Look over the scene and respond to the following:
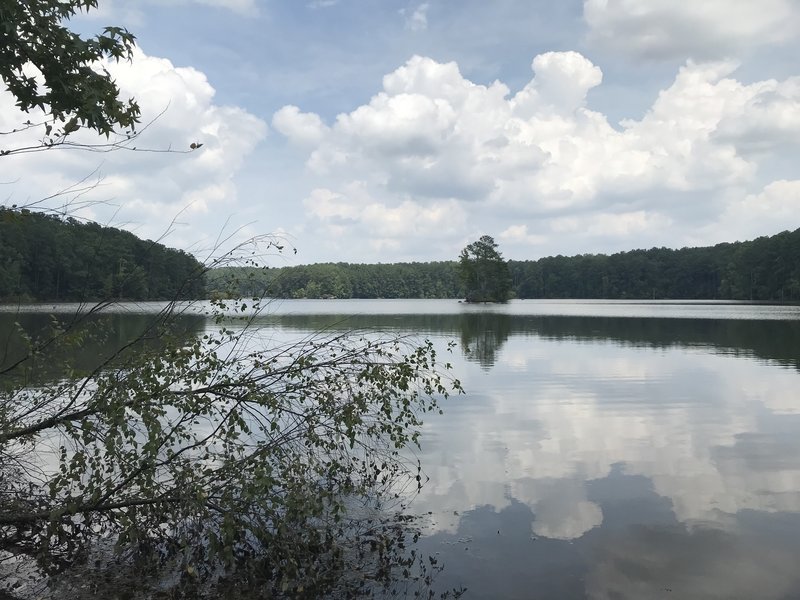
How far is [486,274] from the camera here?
452 ft

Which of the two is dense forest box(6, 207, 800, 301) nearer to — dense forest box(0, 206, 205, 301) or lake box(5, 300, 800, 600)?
dense forest box(0, 206, 205, 301)

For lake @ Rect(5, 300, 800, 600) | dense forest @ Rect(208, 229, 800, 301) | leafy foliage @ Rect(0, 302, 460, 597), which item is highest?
dense forest @ Rect(208, 229, 800, 301)

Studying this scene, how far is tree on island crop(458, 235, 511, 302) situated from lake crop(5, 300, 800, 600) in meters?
115

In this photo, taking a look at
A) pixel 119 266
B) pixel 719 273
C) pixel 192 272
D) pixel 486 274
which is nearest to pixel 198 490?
pixel 192 272

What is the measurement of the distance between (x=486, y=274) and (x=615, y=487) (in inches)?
5063

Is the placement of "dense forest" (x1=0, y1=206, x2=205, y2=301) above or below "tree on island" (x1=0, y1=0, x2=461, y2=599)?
above

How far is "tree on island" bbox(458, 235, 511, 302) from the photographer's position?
137750 mm

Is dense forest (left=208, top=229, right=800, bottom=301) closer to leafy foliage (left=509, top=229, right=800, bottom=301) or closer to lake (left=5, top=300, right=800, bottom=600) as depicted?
leafy foliage (left=509, top=229, right=800, bottom=301)

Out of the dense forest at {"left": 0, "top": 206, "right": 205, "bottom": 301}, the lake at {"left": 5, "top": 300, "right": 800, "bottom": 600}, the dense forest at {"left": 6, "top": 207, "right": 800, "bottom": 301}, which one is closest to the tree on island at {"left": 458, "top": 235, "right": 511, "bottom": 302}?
the dense forest at {"left": 6, "top": 207, "right": 800, "bottom": 301}

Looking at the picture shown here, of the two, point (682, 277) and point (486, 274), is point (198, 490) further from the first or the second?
point (682, 277)

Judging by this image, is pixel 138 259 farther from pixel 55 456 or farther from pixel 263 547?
pixel 55 456

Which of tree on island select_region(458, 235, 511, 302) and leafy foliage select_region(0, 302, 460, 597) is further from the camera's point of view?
tree on island select_region(458, 235, 511, 302)

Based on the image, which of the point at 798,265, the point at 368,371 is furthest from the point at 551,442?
the point at 798,265

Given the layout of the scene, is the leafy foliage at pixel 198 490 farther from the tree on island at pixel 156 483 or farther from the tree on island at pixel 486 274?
the tree on island at pixel 486 274
